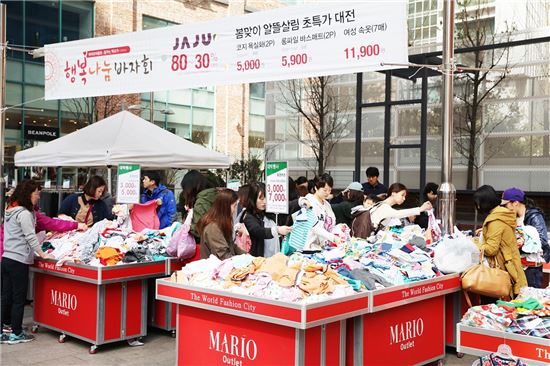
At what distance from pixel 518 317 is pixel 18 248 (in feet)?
15.6

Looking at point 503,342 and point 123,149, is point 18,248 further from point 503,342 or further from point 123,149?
point 503,342

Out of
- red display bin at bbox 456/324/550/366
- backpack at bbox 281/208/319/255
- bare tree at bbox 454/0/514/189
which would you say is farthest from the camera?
bare tree at bbox 454/0/514/189

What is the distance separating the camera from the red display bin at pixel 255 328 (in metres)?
4.09

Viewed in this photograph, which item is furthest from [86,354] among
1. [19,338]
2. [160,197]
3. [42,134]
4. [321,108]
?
[42,134]

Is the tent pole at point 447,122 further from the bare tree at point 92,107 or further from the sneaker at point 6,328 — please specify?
the bare tree at point 92,107

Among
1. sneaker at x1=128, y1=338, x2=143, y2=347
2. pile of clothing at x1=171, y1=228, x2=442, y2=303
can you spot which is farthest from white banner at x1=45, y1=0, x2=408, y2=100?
sneaker at x1=128, y1=338, x2=143, y2=347

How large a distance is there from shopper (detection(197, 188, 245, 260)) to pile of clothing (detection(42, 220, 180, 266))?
121 centimetres

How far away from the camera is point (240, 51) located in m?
6.29

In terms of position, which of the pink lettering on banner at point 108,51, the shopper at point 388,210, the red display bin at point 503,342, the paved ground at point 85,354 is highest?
the pink lettering on banner at point 108,51

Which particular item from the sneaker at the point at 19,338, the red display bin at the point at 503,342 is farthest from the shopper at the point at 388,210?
the sneaker at the point at 19,338

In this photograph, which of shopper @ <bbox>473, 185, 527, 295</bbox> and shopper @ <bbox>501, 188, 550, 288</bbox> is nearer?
shopper @ <bbox>473, 185, 527, 295</bbox>

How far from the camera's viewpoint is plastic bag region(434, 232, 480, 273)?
5461mm

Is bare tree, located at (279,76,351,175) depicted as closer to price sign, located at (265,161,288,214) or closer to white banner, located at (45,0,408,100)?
white banner, located at (45,0,408,100)

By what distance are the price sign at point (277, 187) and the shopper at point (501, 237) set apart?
175 centimetres
